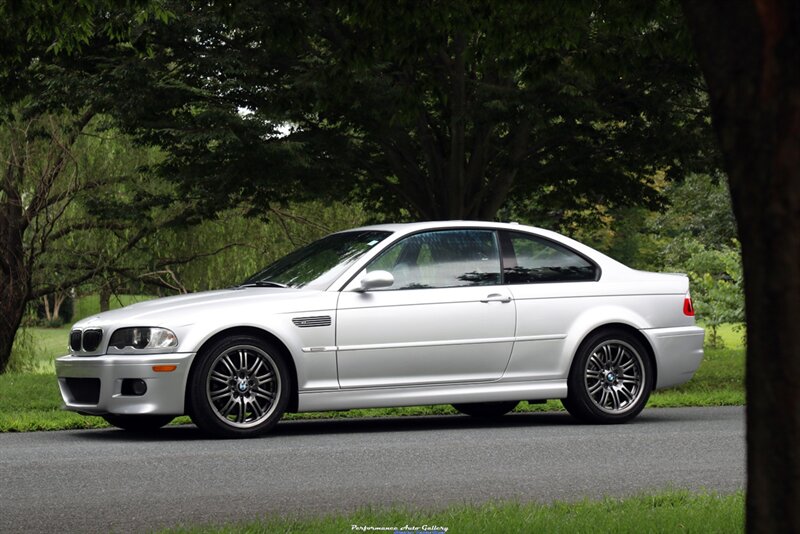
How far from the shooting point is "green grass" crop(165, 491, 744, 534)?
6.34 metres

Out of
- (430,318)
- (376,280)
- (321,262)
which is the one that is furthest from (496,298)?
(321,262)

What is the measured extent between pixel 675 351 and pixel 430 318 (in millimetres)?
2260

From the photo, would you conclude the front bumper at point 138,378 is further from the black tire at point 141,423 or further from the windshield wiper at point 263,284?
the windshield wiper at point 263,284

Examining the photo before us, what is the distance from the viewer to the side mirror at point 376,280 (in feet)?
34.8

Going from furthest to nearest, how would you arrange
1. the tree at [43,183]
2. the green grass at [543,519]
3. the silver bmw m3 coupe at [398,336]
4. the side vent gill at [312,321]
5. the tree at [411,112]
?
the tree at [43,183] → the tree at [411,112] → the side vent gill at [312,321] → the silver bmw m3 coupe at [398,336] → the green grass at [543,519]

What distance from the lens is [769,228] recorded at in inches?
156

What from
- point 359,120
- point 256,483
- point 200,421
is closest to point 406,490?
point 256,483

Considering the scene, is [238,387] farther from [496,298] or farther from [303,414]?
[303,414]

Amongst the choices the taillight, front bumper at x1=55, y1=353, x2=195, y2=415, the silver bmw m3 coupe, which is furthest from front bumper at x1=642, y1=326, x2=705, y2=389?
front bumper at x1=55, y1=353, x2=195, y2=415

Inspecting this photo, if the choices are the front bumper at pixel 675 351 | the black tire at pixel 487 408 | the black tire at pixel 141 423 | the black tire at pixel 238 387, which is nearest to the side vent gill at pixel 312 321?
the black tire at pixel 238 387

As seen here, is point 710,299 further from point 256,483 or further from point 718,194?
point 256,483

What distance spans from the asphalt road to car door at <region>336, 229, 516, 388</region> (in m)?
0.53

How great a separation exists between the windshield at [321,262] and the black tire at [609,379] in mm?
1953

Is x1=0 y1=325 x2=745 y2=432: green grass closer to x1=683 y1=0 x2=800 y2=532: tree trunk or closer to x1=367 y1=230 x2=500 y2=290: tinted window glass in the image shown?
x1=367 y1=230 x2=500 y2=290: tinted window glass
